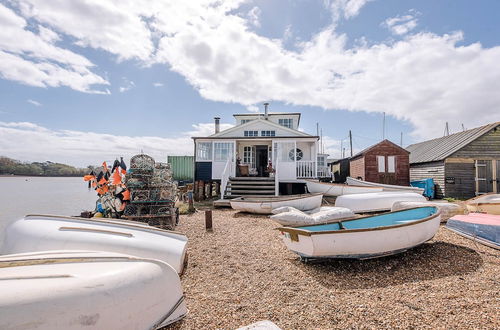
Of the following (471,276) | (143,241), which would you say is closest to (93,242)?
(143,241)

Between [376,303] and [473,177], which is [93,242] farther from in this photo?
[473,177]

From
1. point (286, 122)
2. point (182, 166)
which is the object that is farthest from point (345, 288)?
point (182, 166)

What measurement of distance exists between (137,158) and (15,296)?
20.2ft

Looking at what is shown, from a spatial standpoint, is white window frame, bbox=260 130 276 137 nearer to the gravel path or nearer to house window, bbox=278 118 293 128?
house window, bbox=278 118 293 128

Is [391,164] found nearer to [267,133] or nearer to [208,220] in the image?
[267,133]

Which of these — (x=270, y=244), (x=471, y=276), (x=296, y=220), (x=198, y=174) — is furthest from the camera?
(x=198, y=174)

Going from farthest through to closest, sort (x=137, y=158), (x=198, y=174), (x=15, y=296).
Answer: (x=198, y=174), (x=137, y=158), (x=15, y=296)

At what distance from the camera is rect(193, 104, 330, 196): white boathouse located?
42.1 feet

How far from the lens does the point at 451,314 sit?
280 centimetres

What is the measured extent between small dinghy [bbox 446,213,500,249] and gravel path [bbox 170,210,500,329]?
0.63ft

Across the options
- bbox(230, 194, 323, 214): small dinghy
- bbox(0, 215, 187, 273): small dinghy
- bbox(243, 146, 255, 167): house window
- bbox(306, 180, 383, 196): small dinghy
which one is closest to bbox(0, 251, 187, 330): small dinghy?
bbox(0, 215, 187, 273): small dinghy

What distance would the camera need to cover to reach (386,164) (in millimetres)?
17250

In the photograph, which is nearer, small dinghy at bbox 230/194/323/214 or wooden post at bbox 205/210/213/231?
wooden post at bbox 205/210/213/231

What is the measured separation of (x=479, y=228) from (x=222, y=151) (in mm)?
11529
